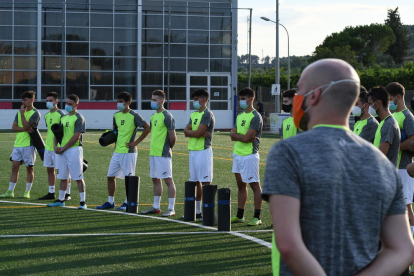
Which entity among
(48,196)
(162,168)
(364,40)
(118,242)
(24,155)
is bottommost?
(118,242)

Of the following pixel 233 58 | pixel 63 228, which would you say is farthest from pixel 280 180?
pixel 233 58

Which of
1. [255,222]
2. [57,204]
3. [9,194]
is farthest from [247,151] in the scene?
[9,194]

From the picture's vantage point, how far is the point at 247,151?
1102cm

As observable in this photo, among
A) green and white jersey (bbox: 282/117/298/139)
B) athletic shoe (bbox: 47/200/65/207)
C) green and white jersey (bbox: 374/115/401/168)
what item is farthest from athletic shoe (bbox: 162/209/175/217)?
green and white jersey (bbox: 374/115/401/168)

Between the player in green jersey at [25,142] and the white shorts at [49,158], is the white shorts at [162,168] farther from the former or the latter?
the player in green jersey at [25,142]

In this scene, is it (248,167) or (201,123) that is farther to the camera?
(201,123)

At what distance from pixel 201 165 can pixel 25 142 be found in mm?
4597

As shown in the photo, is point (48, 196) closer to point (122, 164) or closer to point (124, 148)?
point (122, 164)

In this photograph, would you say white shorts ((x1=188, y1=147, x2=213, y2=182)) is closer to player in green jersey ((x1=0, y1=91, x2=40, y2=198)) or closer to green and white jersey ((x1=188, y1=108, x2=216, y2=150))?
green and white jersey ((x1=188, y1=108, x2=216, y2=150))

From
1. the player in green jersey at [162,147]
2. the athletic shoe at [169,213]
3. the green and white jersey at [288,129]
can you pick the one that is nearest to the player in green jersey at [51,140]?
the player in green jersey at [162,147]

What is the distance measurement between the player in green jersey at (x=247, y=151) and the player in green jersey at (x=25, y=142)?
16.4 ft

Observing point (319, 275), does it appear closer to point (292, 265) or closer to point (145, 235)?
point (292, 265)

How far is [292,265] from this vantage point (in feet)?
8.29

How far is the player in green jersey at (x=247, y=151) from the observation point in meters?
10.9
